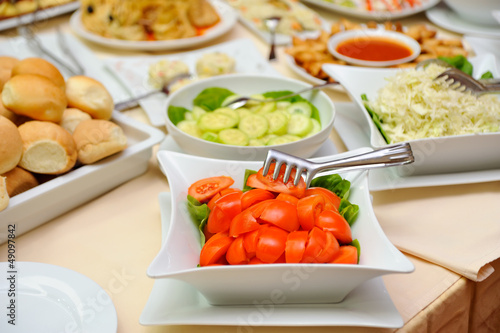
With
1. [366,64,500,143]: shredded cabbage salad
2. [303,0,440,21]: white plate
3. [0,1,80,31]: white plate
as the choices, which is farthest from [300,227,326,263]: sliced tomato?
[0,1,80,31]: white plate

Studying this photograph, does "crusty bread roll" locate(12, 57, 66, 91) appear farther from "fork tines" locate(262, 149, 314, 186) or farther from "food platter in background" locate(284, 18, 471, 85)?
"food platter in background" locate(284, 18, 471, 85)

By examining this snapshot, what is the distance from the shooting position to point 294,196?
100 centimetres

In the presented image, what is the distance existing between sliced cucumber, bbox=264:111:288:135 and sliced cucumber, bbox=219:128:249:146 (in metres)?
0.10

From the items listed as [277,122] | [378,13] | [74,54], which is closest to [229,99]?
[277,122]

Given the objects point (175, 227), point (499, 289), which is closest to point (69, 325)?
point (175, 227)

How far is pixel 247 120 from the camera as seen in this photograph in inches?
53.7

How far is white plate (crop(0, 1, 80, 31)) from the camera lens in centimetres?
230

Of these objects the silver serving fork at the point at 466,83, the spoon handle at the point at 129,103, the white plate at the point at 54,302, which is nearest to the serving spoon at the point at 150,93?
the spoon handle at the point at 129,103

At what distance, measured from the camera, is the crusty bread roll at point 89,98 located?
135 centimetres

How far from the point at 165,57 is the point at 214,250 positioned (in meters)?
1.32

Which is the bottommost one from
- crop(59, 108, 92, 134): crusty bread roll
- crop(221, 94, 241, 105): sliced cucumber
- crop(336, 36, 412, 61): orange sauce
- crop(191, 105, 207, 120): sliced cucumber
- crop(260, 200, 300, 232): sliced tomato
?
crop(336, 36, 412, 61): orange sauce

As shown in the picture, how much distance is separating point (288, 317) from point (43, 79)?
Answer: 89 centimetres

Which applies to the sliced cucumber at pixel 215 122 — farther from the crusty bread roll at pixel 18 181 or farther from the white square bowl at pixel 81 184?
the crusty bread roll at pixel 18 181

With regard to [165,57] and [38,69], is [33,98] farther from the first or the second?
[165,57]
